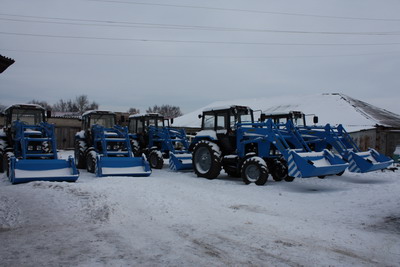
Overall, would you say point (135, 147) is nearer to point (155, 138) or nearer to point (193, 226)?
point (155, 138)

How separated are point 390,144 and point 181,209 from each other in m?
19.1

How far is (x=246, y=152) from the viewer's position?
11.6 metres

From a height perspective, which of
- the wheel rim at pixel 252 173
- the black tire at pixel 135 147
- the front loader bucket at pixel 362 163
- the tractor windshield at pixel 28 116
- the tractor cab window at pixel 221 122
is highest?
the tractor windshield at pixel 28 116

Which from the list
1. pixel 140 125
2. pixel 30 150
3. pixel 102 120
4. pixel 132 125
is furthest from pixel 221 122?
pixel 30 150

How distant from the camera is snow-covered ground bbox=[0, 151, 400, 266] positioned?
4.28 meters

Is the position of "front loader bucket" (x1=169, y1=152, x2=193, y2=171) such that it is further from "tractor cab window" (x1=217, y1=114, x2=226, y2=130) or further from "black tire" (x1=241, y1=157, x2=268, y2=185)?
"black tire" (x1=241, y1=157, x2=268, y2=185)

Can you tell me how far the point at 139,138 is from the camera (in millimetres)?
15758

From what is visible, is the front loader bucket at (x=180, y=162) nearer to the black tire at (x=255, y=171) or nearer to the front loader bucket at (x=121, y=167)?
the front loader bucket at (x=121, y=167)

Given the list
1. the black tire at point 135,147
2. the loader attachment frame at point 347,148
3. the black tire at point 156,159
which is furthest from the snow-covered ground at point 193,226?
the black tire at point 135,147

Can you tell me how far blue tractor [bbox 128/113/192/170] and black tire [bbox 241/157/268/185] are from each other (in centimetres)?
389

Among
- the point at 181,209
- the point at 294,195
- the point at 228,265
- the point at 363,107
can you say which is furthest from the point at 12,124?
the point at 363,107

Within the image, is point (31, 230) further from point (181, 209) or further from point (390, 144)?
point (390, 144)

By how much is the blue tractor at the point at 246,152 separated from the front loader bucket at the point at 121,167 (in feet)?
6.20

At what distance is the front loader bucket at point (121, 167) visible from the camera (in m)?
11.1
